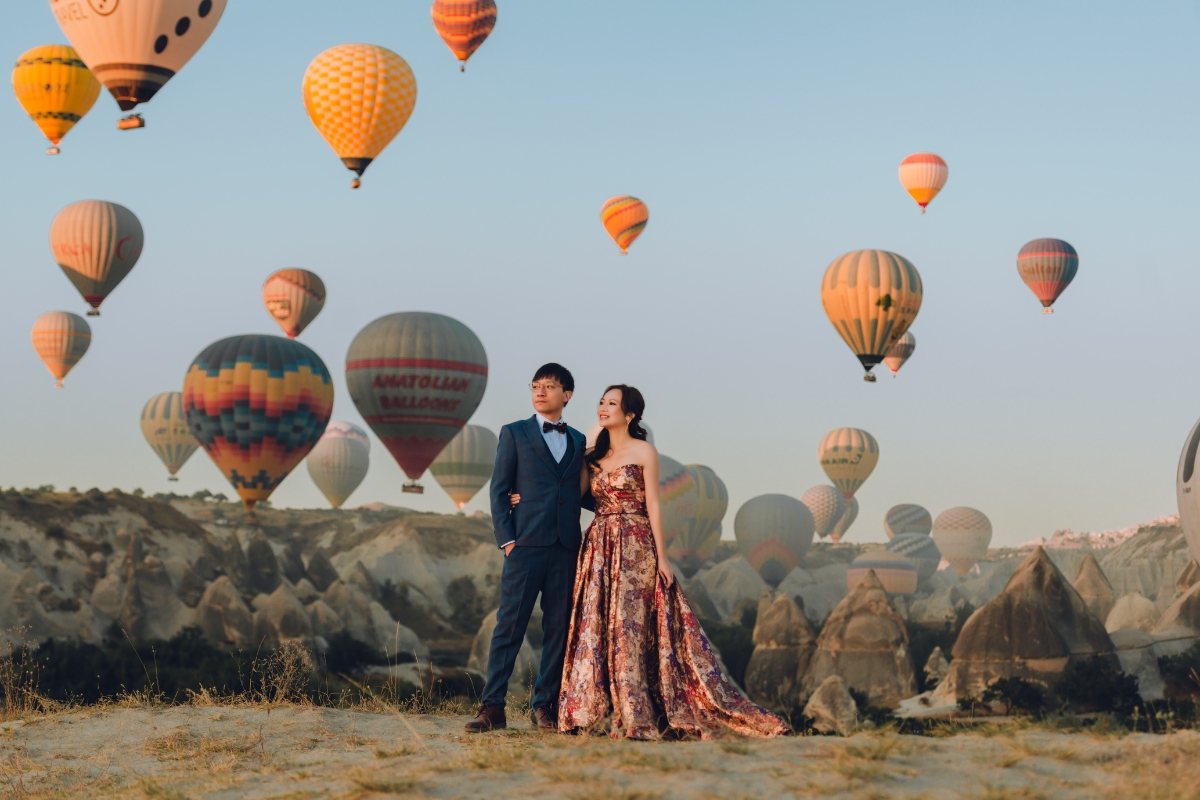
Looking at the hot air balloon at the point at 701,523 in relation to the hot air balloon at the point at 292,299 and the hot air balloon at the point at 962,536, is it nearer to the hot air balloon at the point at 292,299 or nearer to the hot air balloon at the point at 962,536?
the hot air balloon at the point at 962,536

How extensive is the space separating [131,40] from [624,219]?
32853 mm

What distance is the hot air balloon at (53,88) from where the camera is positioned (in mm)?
46375

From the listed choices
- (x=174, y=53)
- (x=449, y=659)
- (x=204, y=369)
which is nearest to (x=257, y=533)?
(x=449, y=659)

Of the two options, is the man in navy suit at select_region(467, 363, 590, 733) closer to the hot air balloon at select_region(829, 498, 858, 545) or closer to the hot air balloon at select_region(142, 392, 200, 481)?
the hot air balloon at select_region(142, 392, 200, 481)

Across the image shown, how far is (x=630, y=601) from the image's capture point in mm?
7988

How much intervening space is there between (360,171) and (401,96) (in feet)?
9.25

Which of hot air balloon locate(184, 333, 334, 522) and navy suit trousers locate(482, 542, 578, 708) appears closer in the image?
navy suit trousers locate(482, 542, 578, 708)

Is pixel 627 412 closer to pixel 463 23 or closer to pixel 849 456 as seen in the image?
pixel 463 23

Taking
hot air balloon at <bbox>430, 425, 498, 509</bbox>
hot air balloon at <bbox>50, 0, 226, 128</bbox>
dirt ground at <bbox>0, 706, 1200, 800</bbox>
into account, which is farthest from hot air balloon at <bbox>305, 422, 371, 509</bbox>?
dirt ground at <bbox>0, 706, 1200, 800</bbox>

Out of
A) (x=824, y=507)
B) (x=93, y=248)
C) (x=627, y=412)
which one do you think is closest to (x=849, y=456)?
(x=824, y=507)

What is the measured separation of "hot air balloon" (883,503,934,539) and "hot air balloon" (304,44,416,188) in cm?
7425

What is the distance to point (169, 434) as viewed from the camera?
71812mm

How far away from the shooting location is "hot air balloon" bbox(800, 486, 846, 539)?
102375 mm

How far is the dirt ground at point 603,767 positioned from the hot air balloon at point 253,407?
3517 cm
